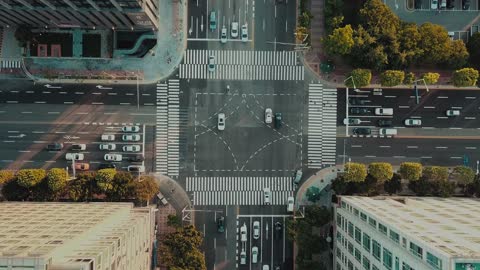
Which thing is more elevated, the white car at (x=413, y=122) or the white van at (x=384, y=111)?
the white van at (x=384, y=111)

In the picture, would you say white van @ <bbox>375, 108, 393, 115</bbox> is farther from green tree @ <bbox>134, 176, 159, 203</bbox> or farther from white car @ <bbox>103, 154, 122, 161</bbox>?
white car @ <bbox>103, 154, 122, 161</bbox>

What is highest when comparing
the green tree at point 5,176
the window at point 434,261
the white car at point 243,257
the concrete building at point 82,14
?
the concrete building at point 82,14

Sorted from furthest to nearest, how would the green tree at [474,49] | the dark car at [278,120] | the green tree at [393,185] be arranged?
1. the dark car at [278,120]
2. the green tree at [393,185]
3. the green tree at [474,49]

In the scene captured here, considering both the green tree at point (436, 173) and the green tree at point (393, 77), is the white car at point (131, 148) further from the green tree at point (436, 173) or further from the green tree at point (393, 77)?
the green tree at point (436, 173)

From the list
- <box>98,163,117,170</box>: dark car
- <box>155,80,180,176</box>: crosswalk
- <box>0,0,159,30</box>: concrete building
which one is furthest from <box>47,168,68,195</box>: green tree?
<box>0,0,159,30</box>: concrete building

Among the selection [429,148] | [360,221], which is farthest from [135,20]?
[429,148]

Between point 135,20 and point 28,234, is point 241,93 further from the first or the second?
point 28,234

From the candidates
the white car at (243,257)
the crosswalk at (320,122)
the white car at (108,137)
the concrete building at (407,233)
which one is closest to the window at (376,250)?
the concrete building at (407,233)
